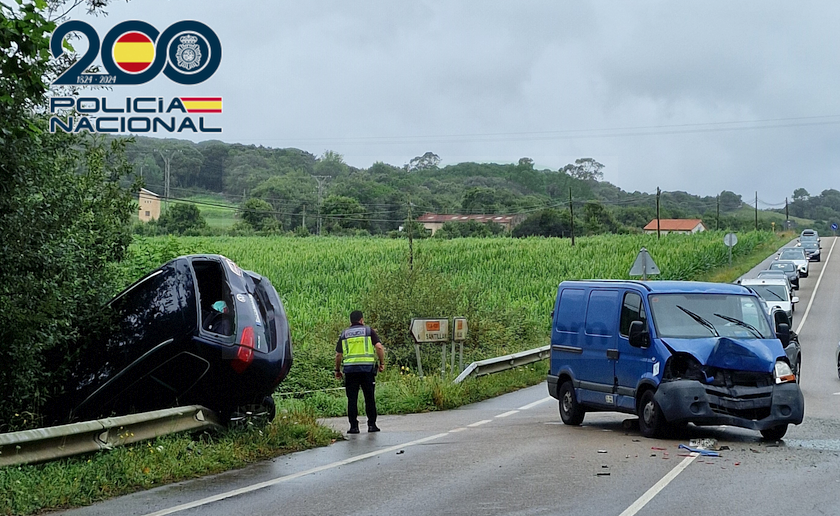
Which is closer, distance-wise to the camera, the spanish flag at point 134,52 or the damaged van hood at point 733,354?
the damaged van hood at point 733,354

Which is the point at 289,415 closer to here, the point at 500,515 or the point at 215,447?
the point at 215,447

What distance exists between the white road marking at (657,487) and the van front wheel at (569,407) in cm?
376

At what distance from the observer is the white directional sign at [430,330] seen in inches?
774

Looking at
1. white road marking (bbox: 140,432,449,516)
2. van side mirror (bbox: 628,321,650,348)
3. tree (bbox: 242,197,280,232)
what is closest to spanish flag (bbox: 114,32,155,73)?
white road marking (bbox: 140,432,449,516)

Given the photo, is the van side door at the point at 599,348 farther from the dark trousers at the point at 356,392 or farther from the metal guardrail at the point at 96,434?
the metal guardrail at the point at 96,434

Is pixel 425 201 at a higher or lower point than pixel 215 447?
higher

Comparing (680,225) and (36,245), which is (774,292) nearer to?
(36,245)

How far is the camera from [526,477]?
30.5ft

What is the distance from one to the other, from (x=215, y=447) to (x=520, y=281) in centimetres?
A: 4433

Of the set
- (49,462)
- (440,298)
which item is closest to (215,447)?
(49,462)

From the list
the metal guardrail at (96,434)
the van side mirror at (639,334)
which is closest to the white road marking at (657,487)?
the van side mirror at (639,334)

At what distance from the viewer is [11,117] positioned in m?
9.88

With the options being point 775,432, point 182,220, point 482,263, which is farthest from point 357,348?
point 182,220

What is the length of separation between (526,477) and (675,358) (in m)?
3.81
